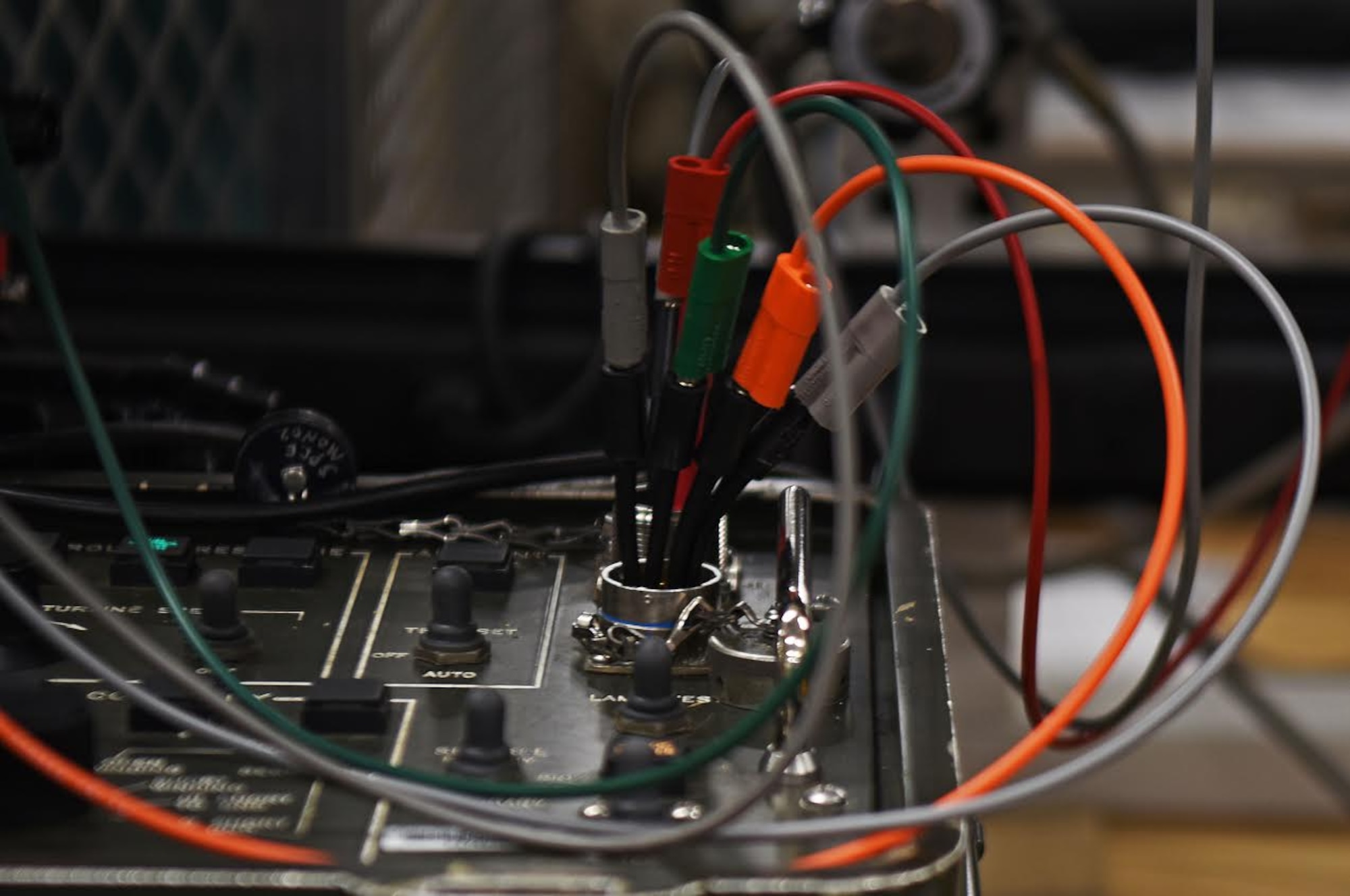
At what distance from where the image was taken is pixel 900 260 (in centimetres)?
47

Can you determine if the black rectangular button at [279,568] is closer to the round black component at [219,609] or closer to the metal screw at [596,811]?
the round black component at [219,609]

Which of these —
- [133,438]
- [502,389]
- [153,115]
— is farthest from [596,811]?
[153,115]

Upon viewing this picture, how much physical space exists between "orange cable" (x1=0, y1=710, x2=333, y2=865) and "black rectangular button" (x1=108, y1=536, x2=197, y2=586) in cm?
14

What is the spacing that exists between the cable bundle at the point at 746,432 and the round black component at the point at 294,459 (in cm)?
3

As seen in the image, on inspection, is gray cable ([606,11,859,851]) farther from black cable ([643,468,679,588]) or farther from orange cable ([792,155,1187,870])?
black cable ([643,468,679,588])

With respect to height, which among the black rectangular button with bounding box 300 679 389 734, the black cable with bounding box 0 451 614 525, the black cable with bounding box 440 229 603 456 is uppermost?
the black cable with bounding box 0 451 614 525

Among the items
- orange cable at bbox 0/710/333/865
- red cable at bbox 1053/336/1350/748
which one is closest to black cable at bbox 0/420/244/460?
orange cable at bbox 0/710/333/865

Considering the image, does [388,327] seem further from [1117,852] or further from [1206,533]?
[1206,533]

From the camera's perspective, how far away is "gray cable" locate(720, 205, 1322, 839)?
0.42 meters

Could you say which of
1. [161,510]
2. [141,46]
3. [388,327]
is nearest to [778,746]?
[161,510]

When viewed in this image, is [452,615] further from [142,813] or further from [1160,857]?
[1160,857]

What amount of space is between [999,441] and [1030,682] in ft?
2.25

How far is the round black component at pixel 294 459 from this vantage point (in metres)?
0.64

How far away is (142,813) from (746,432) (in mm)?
220
